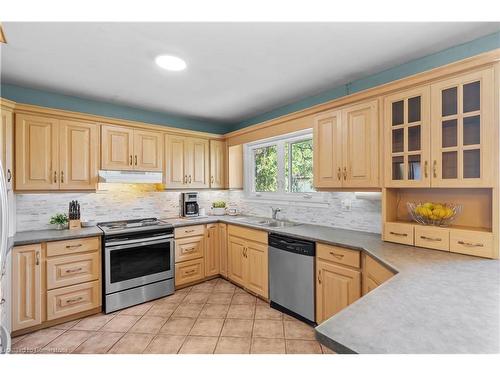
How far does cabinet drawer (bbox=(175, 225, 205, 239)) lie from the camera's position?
3.36 metres

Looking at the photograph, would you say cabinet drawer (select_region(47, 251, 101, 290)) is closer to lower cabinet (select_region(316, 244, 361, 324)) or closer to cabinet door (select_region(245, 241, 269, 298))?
cabinet door (select_region(245, 241, 269, 298))

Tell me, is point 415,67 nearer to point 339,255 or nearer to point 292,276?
point 339,255

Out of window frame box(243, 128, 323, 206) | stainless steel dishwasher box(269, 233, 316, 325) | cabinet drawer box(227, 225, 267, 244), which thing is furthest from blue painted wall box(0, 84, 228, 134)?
stainless steel dishwasher box(269, 233, 316, 325)

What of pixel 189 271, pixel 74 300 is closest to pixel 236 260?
pixel 189 271

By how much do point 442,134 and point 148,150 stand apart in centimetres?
322

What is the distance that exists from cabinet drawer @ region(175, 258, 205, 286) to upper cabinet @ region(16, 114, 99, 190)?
1485 mm

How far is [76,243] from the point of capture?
262 cm

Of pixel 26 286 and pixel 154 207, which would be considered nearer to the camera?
pixel 26 286

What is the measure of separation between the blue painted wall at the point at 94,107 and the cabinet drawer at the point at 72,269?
1792mm

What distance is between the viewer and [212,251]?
3670mm

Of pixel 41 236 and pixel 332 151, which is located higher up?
pixel 332 151
